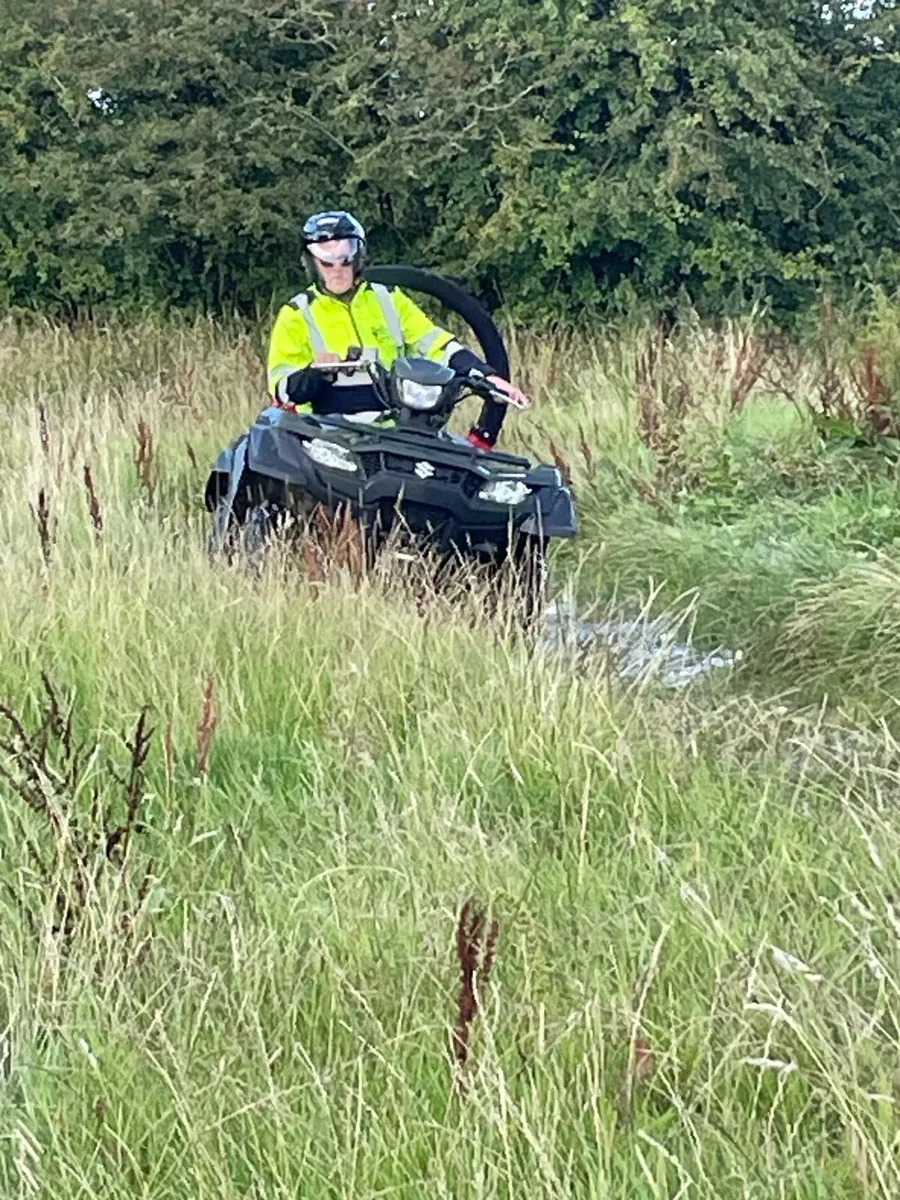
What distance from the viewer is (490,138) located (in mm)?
12656

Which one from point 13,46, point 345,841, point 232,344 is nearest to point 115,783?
point 345,841

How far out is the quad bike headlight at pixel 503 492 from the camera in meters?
5.13

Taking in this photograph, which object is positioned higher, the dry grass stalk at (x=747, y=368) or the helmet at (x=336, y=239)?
the helmet at (x=336, y=239)

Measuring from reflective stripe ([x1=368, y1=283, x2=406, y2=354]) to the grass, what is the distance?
177 centimetres

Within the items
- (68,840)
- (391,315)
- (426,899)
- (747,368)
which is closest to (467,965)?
(426,899)

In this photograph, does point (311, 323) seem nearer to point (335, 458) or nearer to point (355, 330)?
point (355, 330)

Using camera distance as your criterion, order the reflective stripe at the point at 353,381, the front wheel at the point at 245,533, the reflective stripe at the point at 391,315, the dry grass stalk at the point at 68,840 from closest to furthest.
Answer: the dry grass stalk at the point at 68,840 → the front wheel at the point at 245,533 → the reflective stripe at the point at 353,381 → the reflective stripe at the point at 391,315

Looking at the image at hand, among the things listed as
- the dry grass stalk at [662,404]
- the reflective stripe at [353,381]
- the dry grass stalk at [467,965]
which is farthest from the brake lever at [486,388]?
the dry grass stalk at [467,965]

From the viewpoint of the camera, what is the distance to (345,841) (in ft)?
9.53

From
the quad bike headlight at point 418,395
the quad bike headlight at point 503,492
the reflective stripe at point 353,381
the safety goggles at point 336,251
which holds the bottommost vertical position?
the quad bike headlight at point 503,492

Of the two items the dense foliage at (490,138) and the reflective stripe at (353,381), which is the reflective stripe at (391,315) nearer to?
the reflective stripe at (353,381)

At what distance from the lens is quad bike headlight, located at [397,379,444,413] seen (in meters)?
5.47

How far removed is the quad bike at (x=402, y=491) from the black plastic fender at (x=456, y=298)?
37 centimetres

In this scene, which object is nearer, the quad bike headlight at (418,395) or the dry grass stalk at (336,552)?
the dry grass stalk at (336,552)
